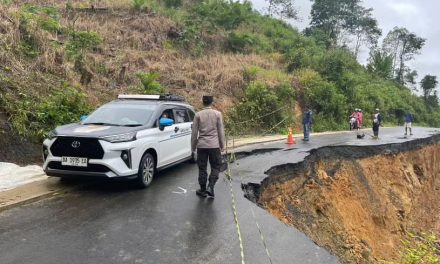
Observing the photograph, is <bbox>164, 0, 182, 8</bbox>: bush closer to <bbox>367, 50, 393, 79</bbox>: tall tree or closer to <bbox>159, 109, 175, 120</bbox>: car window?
<bbox>159, 109, 175, 120</bbox>: car window

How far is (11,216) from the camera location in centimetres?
624

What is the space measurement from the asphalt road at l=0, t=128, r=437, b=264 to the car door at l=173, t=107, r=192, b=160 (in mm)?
1683

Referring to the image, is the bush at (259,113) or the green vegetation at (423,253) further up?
the bush at (259,113)

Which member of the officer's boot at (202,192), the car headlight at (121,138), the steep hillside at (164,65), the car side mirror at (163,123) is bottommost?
the officer's boot at (202,192)

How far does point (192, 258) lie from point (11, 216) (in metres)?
3.00

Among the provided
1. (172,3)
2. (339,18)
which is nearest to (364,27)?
(339,18)

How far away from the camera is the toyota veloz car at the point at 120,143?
7367mm

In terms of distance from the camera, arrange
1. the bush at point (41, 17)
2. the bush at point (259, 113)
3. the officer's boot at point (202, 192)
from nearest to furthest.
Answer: the officer's boot at point (202, 192)
the bush at point (41, 17)
the bush at point (259, 113)

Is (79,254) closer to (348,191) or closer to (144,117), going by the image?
(144,117)

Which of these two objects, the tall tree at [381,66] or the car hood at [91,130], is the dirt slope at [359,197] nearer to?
the car hood at [91,130]

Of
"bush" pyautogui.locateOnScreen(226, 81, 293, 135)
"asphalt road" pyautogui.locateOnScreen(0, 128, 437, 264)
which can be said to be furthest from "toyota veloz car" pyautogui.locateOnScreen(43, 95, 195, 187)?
"bush" pyautogui.locateOnScreen(226, 81, 293, 135)

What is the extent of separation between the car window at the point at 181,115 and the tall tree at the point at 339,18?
46691 mm

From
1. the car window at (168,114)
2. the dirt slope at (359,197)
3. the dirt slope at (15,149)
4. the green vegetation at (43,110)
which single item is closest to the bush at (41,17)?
the green vegetation at (43,110)

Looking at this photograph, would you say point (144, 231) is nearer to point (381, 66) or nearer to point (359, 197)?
point (359, 197)
